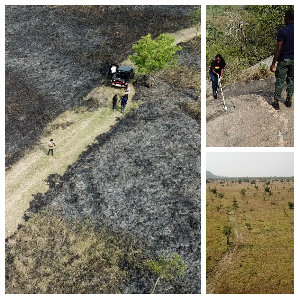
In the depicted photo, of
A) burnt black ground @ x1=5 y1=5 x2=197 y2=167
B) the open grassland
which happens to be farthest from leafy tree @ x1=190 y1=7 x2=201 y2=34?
the open grassland

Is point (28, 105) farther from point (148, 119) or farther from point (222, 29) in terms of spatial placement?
point (222, 29)

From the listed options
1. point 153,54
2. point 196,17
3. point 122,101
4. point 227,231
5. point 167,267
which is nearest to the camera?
point 167,267

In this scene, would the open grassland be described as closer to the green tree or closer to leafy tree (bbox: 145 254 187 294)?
leafy tree (bbox: 145 254 187 294)

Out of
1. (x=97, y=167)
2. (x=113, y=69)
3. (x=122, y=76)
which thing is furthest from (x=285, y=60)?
(x=113, y=69)

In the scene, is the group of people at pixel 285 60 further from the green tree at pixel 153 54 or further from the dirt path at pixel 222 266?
the green tree at pixel 153 54

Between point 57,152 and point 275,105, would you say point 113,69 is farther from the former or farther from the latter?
point 275,105
